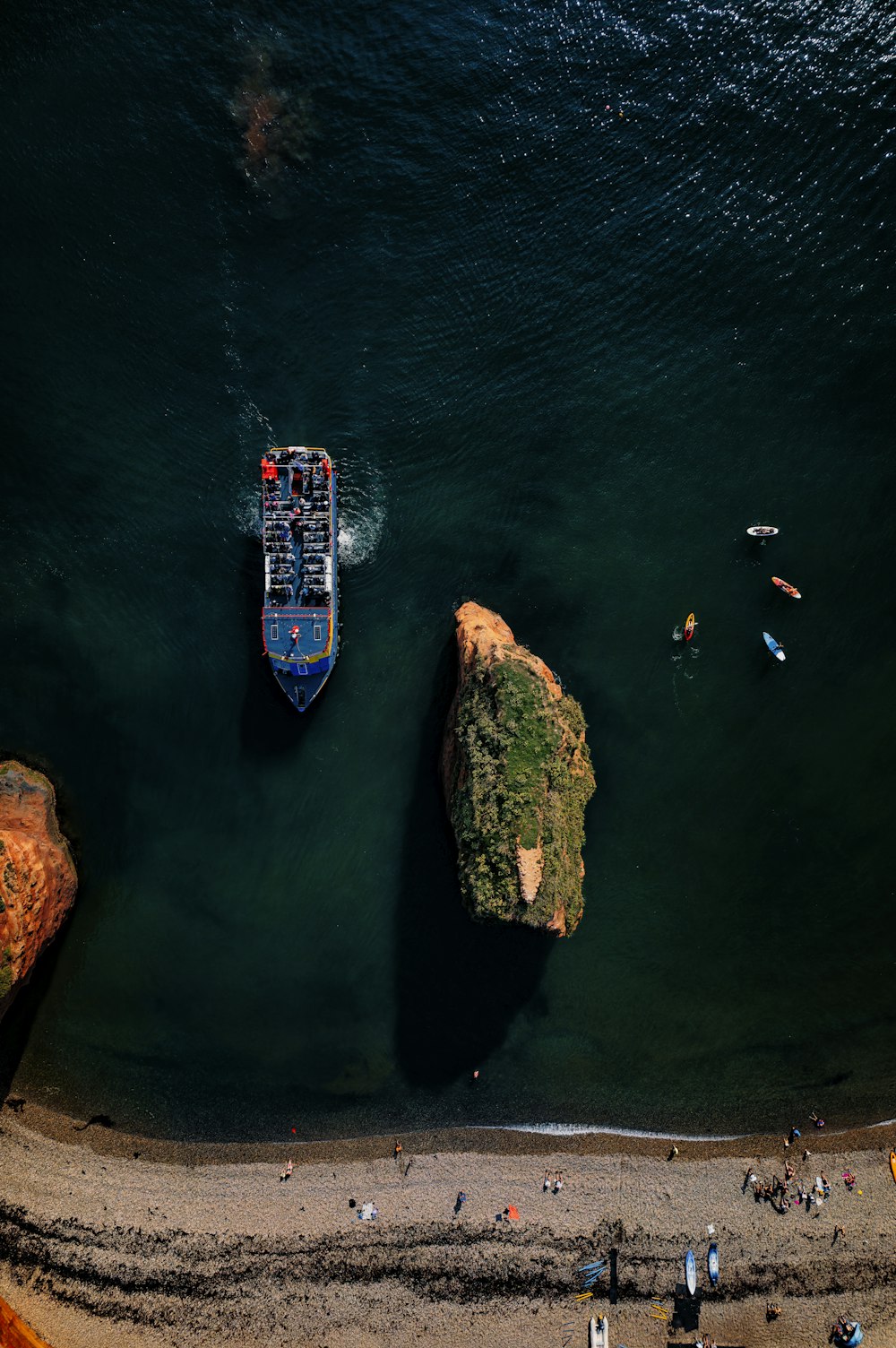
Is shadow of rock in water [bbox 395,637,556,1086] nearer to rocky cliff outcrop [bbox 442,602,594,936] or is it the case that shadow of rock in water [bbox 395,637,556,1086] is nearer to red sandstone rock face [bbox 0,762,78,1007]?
rocky cliff outcrop [bbox 442,602,594,936]

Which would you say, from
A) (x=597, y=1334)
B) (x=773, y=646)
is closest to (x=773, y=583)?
(x=773, y=646)

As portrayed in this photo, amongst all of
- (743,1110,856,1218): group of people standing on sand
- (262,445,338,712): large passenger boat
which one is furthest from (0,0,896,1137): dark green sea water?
(743,1110,856,1218): group of people standing on sand

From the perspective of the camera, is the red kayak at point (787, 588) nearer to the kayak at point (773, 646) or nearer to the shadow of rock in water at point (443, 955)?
the kayak at point (773, 646)

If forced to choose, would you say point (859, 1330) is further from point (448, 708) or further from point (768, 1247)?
point (448, 708)

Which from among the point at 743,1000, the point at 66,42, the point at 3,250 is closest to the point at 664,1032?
the point at 743,1000

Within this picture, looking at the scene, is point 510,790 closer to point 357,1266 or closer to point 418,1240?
point 418,1240

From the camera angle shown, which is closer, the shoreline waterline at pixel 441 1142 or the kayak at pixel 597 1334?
the kayak at pixel 597 1334

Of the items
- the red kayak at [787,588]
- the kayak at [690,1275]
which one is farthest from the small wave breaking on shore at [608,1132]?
the red kayak at [787,588]
